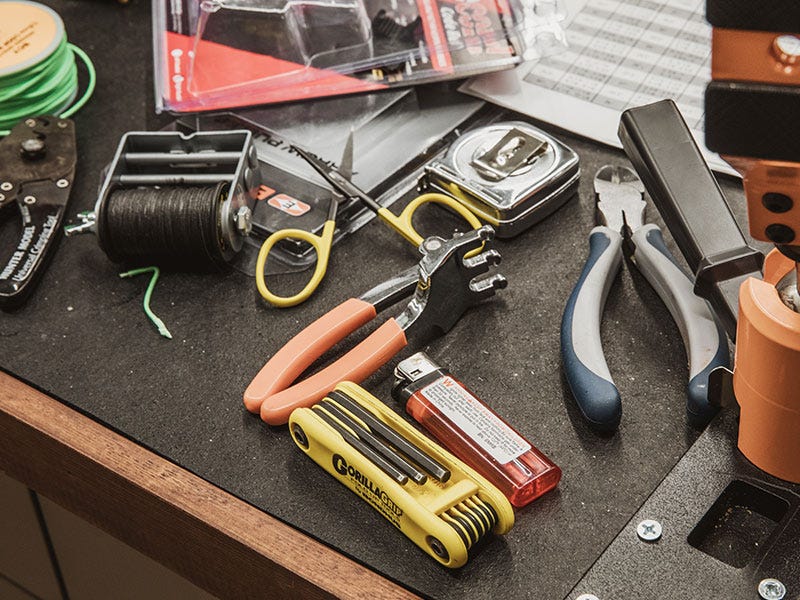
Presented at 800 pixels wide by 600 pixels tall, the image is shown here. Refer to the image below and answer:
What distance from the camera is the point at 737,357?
22.2 inches

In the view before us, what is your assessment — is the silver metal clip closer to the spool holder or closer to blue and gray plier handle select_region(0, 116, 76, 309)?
the spool holder

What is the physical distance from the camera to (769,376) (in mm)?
536

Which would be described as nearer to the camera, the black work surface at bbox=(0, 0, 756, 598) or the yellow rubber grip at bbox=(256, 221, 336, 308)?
the black work surface at bbox=(0, 0, 756, 598)

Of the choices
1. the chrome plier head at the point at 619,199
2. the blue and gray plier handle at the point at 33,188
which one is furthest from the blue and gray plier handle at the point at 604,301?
the blue and gray plier handle at the point at 33,188

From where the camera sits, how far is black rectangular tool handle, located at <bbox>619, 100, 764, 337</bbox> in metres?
0.61

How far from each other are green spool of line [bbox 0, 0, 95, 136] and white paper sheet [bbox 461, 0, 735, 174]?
0.33 meters

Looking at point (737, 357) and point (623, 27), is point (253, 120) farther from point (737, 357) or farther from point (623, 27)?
point (737, 357)

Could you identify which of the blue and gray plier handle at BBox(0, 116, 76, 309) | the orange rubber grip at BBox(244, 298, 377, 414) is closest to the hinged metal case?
the orange rubber grip at BBox(244, 298, 377, 414)

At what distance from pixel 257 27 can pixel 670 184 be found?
1.39ft

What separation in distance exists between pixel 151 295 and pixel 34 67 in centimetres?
25

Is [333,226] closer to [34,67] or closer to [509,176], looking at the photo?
[509,176]

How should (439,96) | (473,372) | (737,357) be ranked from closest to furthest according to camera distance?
1. (737,357)
2. (473,372)
3. (439,96)

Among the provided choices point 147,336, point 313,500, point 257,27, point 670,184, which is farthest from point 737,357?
point 257,27

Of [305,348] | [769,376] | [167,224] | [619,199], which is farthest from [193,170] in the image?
[769,376]
